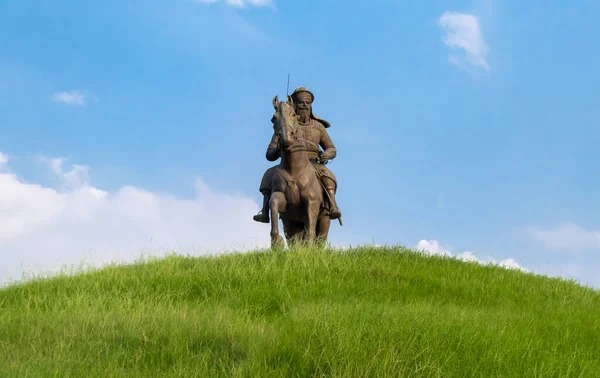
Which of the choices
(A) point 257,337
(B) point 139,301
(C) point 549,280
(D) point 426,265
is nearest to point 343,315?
(A) point 257,337

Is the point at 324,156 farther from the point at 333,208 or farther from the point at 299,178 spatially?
the point at 299,178

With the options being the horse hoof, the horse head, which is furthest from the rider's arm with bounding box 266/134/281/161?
the horse hoof

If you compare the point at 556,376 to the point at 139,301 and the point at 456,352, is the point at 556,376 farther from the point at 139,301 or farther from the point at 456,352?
the point at 139,301

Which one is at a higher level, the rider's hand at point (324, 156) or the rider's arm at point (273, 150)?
the rider's hand at point (324, 156)

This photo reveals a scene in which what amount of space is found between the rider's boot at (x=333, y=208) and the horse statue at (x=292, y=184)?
378mm

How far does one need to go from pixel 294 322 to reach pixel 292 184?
528cm

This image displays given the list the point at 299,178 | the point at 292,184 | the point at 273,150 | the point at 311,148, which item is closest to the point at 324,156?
the point at 311,148

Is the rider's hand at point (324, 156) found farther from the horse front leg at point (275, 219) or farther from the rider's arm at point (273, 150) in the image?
the horse front leg at point (275, 219)

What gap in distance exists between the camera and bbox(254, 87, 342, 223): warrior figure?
1159 cm

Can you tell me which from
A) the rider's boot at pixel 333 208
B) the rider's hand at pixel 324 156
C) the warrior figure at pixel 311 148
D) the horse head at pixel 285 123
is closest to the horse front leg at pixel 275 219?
the warrior figure at pixel 311 148

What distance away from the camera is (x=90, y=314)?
21.6ft

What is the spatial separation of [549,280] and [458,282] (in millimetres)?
2677

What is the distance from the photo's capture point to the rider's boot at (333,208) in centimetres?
1174

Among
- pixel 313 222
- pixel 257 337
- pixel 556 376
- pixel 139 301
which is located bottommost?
pixel 556 376
